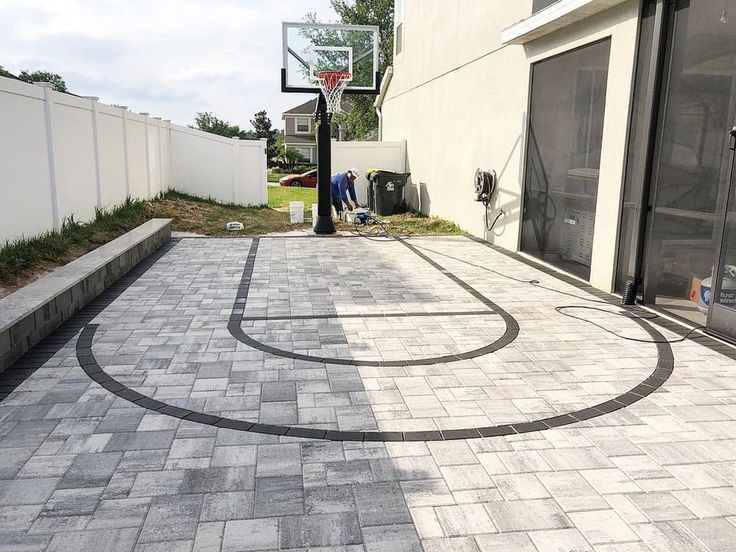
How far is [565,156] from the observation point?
8.80 metres

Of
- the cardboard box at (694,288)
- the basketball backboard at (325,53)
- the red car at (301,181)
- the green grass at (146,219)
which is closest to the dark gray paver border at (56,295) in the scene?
the green grass at (146,219)

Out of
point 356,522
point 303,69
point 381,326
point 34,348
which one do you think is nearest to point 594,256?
point 381,326

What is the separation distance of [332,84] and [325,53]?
1.30m

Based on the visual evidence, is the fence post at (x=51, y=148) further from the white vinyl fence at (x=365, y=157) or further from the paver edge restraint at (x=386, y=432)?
the white vinyl fence at (x=365, y=157)

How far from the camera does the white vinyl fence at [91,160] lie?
7.61 meters

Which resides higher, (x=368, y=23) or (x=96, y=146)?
(x=368, y=23)

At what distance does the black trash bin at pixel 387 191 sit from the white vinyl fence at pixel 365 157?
167cm

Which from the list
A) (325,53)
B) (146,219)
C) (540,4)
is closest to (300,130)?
(325,53)

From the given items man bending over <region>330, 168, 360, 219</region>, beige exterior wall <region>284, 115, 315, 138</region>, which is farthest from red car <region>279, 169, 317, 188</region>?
beige exterior wall <region>284, 115, 315, 138</region>

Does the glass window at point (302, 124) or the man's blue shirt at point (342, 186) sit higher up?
the glass window at point (302, 124)

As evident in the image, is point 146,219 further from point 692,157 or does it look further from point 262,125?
point 262,125

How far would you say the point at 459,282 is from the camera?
824cm

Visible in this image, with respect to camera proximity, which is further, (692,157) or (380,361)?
(692,157)

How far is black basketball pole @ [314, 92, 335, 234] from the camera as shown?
41.5ft
